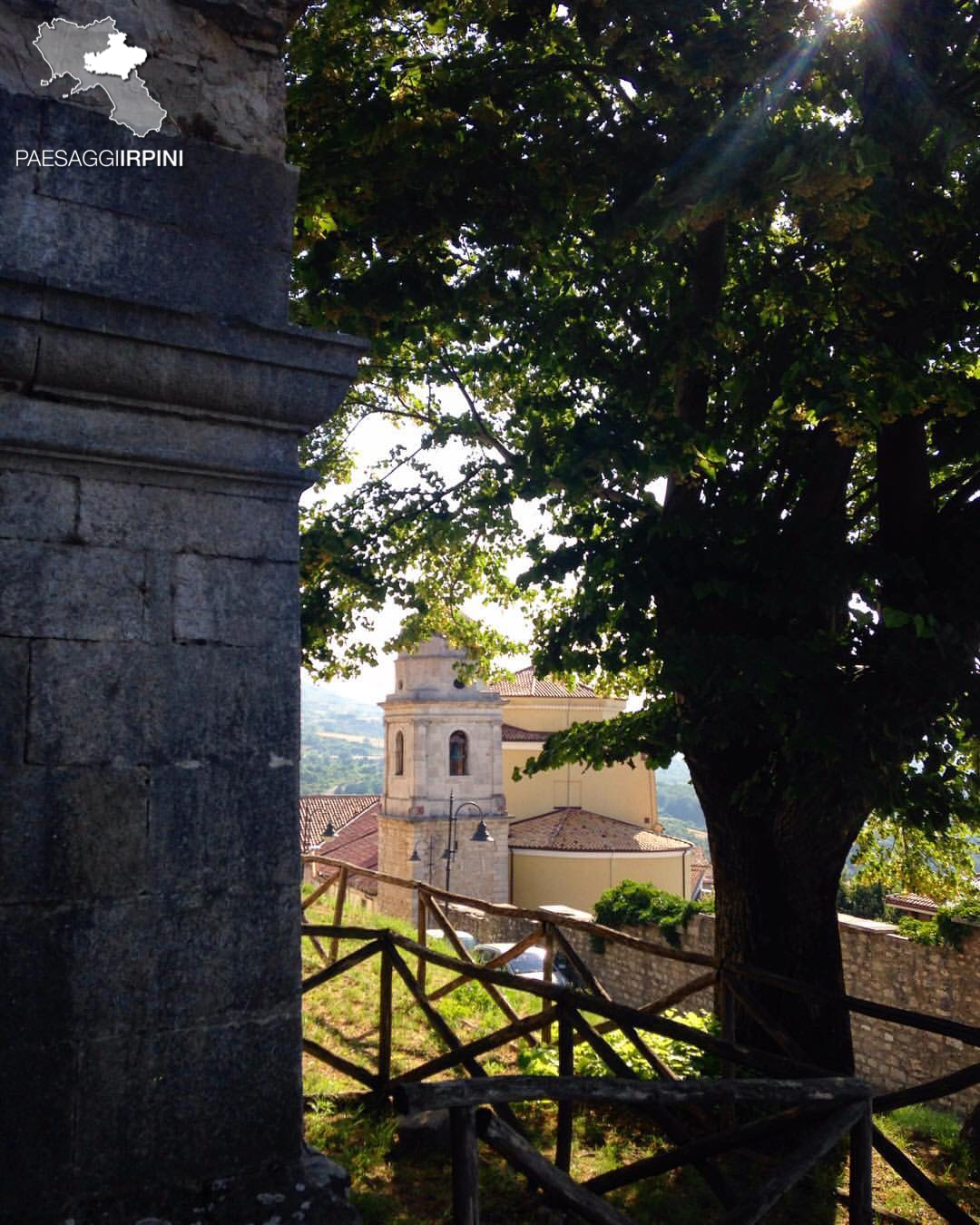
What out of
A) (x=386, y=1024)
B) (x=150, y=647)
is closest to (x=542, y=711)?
(x=386, y=1024)

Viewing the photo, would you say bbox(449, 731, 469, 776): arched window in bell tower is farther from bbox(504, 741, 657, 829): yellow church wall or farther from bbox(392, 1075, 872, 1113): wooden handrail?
bbox(392, 1075, 872, 1113): wooden handrail

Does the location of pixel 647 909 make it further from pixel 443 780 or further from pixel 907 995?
pixel 443 780

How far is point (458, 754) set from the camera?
39188 millimetres

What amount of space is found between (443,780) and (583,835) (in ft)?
18.0

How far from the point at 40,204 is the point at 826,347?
4.78m

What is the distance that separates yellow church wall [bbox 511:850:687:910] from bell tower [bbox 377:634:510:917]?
0.66 m

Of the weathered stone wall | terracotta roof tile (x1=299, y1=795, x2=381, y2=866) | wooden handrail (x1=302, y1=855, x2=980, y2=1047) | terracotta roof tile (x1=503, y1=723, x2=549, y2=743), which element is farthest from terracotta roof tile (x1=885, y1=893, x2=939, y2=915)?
terracotta roof tile (x1=299, y1=795, x2=381, y2=866)

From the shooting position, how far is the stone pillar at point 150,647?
8.07 ft

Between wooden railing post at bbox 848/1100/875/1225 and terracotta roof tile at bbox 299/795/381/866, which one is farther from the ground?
wooden railing post at bbox 848/1100/875/1225

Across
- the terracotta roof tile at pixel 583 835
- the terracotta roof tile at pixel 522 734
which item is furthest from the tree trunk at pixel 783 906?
the terracotta roof tile at pixel 522 734

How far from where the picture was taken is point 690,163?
19.9 ft

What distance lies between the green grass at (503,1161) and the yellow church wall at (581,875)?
2725cm

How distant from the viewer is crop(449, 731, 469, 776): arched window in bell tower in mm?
39094

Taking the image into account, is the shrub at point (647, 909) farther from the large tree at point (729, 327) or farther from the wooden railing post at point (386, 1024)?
the wooden railing post at point (386, 1024)
